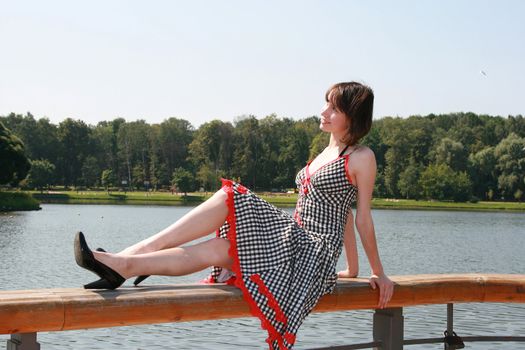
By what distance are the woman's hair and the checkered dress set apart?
0.13 m

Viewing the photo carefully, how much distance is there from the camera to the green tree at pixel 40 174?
288 feet

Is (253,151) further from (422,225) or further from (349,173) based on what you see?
(349,173)

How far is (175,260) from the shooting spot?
3111 millimetres

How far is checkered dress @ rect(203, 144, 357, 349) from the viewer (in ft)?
9.84

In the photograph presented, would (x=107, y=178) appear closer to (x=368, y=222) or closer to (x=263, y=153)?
(x=263, y=153)

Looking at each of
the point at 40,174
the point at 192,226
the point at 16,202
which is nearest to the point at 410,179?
the point at 40,174

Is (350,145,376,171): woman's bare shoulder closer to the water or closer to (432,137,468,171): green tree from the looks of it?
the water

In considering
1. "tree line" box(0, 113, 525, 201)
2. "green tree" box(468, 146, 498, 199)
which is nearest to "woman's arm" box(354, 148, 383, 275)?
"tree line" box(0, 113, 525, 201)

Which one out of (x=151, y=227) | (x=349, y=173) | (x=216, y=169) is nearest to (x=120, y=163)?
(x=216, y=169)

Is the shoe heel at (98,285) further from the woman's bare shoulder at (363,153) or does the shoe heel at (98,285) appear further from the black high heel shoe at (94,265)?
the woman's bare shoulder at (363,153)

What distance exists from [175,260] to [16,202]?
198 ft

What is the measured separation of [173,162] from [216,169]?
355 inches

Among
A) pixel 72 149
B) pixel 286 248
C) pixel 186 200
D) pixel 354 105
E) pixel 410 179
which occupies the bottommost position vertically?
pixel 186 200

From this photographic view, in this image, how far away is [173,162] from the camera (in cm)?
10169
